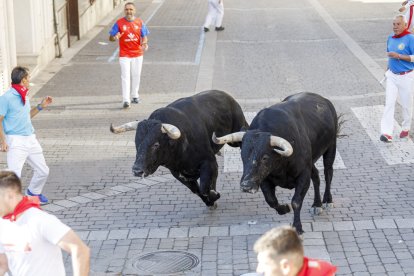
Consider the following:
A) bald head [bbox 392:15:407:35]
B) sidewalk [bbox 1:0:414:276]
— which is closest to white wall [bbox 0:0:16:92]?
sidewalk [bbox 1:0:414:276]

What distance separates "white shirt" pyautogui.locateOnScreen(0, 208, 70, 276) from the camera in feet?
18.5

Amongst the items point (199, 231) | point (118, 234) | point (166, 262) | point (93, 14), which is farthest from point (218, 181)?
point (93, 14)

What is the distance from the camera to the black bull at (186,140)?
388 inches

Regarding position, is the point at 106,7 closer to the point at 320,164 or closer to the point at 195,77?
the point at 195,77

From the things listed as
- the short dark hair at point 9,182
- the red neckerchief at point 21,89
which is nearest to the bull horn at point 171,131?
the red neckerchief at point 21,89

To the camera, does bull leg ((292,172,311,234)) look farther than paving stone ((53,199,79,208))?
No

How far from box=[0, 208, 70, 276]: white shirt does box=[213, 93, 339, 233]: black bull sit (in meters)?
3.52

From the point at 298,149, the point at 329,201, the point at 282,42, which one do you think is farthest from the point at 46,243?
the point at 282,42

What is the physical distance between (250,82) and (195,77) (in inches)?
54.2

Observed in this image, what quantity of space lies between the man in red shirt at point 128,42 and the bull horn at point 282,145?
25.0 ft

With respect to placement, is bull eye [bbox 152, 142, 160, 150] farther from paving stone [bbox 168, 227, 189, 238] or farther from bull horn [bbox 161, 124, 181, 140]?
paving stone [bbox 168, 227, 189, 238]

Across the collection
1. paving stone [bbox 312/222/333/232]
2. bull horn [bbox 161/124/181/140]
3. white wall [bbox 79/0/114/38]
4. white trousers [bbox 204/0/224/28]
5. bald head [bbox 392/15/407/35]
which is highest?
bald head [bbox 392/15/407/35]

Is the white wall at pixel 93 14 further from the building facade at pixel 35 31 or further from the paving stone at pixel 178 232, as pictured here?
the paving stone at pixel 178 232

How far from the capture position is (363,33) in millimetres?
25141
